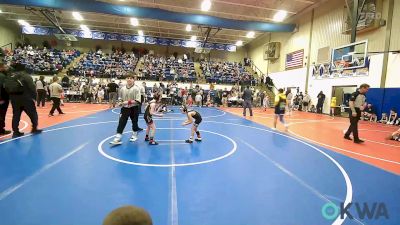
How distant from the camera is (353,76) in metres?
16.8

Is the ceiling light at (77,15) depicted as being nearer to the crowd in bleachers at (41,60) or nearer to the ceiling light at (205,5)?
the crowd in bleachers at (41,60)

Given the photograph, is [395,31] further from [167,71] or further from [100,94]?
[100,94]

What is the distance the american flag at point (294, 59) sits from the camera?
22.4 metres

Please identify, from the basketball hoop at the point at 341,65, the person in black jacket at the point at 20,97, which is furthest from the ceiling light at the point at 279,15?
the person in black jacket at the point at 20,97

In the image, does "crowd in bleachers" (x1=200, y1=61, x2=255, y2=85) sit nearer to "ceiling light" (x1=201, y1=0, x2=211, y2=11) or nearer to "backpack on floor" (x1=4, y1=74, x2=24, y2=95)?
"ceiling light" (x1=201, y1=0, x2=211, y2=11)

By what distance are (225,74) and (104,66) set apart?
1268 centimetres

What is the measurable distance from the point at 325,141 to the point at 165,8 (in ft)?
59.0

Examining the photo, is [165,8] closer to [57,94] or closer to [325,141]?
[57,94]

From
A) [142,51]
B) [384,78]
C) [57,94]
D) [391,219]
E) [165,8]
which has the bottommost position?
[391,219]

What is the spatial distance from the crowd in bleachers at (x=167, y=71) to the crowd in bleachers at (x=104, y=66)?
1519 mm

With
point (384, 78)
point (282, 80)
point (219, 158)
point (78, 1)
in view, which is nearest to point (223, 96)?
point (282, 80)

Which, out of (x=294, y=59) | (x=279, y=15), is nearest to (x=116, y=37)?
(x=279, y=15)

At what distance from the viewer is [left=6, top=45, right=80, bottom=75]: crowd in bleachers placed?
21547 millimetres

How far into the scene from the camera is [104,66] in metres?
24.5
